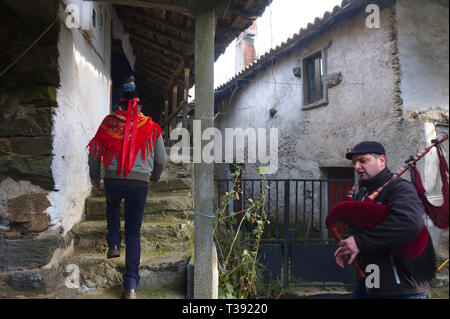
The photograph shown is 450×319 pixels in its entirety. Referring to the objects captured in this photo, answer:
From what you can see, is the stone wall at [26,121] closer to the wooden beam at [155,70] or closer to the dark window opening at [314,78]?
the wooden beam at [155,70]

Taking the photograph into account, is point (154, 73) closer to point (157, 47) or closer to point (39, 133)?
point (157, 47)

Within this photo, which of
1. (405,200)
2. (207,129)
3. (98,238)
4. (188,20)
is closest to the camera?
(405,200)

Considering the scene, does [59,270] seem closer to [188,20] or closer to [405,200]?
[405,200]

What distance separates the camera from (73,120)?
2.69 meters

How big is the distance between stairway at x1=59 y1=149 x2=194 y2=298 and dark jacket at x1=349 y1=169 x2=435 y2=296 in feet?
4.71

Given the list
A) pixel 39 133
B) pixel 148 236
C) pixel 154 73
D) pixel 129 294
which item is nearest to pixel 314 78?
pixel 154 73

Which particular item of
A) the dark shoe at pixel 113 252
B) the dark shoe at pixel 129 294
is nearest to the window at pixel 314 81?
the dark shoe at pixel 113 252

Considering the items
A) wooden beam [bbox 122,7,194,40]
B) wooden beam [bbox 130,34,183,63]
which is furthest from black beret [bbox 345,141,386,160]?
wooden beam [bbox 130,34,183,63]

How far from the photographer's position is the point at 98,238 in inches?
106

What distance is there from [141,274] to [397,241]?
1.87m

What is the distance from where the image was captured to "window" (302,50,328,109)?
20.1ft

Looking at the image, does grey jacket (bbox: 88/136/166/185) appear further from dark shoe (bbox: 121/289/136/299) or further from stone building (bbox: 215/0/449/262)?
stone building (bbox: 215/0/449/262)

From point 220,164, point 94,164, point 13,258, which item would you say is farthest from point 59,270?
point 220,164
